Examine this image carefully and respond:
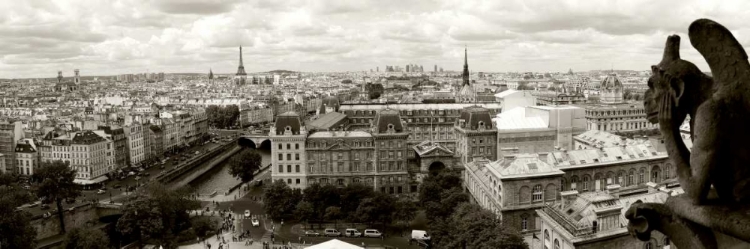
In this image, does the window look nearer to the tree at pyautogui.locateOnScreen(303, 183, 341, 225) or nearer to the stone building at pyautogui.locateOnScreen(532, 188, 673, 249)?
the stone building at pyautogui.locateOnScreen(532, 188, 673, 249)

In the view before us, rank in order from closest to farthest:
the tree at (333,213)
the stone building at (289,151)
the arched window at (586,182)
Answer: the arched window at (586,182), the tree at (333,213), the stone building at (289,151)

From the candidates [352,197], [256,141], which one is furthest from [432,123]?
[352,197]

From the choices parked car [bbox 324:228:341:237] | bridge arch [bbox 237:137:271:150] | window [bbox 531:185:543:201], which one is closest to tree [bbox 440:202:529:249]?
window [bbox 531:185:543:201]

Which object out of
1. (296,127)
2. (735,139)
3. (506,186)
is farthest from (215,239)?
(735,139)

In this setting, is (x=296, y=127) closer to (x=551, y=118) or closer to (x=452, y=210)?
(x=452, y=210)

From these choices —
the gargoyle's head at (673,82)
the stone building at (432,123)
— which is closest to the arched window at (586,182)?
the stone building at (432,123)

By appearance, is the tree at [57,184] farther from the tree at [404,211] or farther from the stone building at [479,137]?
the stone building at [479,137]

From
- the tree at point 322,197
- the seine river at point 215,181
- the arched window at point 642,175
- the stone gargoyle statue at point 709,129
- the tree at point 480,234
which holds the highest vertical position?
the stone gargoyle statue at point 709,129
